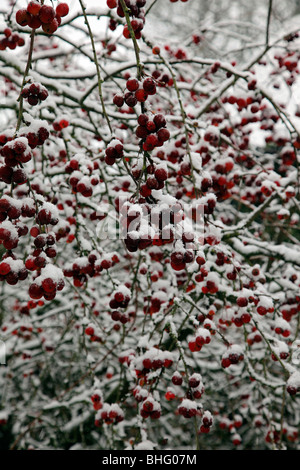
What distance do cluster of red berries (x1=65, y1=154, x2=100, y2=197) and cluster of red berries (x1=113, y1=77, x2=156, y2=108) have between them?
Result: 0.53 metres

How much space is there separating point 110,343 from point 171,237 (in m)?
2.98

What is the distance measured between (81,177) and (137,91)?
68 centimetres

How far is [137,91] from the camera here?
1.05 m

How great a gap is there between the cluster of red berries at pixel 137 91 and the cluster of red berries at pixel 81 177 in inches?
21.0

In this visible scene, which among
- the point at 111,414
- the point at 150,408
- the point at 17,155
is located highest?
the point at 17,155

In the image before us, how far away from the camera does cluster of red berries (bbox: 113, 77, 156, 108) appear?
3.33ft

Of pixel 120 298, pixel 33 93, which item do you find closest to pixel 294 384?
pixel 120 298

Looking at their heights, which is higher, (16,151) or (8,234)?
(16,151)

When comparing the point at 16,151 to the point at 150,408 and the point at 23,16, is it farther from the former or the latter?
the point at 150,408

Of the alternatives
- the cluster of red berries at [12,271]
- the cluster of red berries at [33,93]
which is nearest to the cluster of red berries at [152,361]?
the cluster of red berries at [12,271]

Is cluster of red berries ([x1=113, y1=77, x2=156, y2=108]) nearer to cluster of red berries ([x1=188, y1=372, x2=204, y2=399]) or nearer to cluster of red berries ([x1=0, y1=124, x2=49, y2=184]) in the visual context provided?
cluster of red berries ([x1=0, y1=124, x2=49, y2=184])

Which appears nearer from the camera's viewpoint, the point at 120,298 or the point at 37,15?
the point at 37,15

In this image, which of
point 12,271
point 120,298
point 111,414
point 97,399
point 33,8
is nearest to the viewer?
point 33,8

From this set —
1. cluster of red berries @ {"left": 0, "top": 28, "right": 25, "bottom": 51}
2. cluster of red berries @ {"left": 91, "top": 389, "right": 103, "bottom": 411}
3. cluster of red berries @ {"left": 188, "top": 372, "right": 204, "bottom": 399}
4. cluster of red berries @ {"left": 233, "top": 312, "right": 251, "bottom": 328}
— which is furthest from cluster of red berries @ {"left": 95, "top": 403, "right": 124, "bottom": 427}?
cluster of red berries @ {"left": 0, "top": 28, "right": 25, "bottom": 51}
